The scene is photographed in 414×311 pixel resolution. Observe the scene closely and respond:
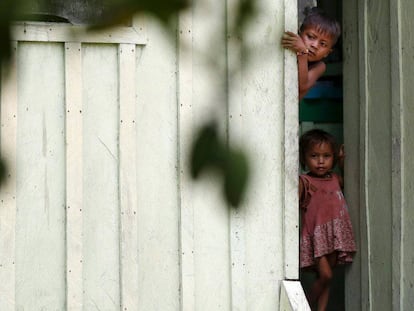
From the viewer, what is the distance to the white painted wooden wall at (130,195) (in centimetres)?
381

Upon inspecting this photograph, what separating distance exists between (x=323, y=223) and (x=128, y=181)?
1.30m

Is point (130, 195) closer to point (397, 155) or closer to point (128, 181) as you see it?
point (128, 181)

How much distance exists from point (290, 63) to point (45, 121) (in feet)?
3.23

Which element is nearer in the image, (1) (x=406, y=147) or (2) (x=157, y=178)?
(2) (x=157, y=178)

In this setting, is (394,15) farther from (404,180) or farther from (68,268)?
(68,268)

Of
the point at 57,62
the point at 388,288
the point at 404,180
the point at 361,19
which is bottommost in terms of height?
the point at 388,288

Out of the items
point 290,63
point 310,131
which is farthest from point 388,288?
point 290,63

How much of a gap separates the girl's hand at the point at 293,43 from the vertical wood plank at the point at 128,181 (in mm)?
569

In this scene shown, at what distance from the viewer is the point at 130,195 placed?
3926 millimetres

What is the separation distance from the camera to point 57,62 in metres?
3.78

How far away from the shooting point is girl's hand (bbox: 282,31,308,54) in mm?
3920

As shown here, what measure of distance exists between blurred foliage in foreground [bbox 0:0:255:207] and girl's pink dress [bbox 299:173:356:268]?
4.05 m

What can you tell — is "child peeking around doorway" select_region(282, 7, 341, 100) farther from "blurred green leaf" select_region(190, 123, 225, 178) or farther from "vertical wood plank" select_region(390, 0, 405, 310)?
"blurred green leaf" select_region(190, 123, 225, 178)

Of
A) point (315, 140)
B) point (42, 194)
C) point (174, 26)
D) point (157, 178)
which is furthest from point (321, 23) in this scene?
point (174, 26)
